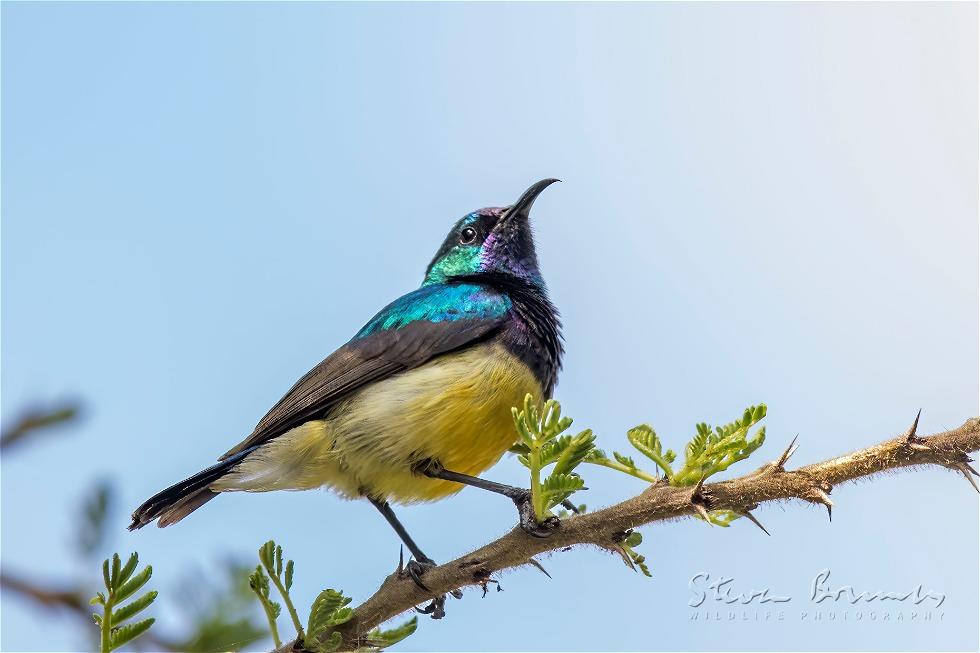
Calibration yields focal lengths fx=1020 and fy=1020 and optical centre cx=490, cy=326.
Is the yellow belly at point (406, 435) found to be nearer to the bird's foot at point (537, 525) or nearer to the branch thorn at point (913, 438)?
the bird's foot at point (537, 525)

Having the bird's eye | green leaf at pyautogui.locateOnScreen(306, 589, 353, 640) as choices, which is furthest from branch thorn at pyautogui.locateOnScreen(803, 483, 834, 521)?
the bird's eye

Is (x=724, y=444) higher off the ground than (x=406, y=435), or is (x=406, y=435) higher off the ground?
(x=406, y=435)

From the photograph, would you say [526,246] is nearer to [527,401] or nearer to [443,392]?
[443,392]

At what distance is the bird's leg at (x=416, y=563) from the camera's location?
458cm

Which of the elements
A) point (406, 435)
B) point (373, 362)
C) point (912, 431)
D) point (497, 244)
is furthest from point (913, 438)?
point (497, 244)

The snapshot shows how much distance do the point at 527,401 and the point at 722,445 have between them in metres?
0.69

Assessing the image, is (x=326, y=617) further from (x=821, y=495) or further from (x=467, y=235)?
(x=467, y=235)

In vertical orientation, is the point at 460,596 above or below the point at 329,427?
below

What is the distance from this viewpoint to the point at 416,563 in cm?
488

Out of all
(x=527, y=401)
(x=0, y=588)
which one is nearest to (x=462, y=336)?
(x=527, y=401)

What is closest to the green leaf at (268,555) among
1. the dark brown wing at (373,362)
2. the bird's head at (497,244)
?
the dark brown wing at (373,362)

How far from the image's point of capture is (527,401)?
3.55 metres

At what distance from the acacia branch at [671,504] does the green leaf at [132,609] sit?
3.49ft

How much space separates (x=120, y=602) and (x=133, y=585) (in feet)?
0.19
